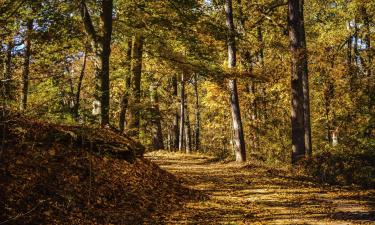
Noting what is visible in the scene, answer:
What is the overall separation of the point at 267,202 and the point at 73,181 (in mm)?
5025

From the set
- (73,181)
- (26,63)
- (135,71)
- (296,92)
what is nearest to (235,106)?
(296,92)

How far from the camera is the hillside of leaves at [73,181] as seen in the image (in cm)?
694

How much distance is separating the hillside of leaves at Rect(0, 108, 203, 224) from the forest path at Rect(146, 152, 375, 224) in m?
0.76

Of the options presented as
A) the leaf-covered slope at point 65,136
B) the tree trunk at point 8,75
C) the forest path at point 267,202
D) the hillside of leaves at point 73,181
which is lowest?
the forest path at point 267,202

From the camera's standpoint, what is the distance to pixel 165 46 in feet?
53.5

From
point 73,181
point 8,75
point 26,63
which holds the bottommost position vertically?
point 73,181

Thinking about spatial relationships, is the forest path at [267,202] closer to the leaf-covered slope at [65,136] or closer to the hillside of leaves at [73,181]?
the hillside of leaves at [73,181]

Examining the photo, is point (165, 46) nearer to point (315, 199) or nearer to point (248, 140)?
point (315, 199)

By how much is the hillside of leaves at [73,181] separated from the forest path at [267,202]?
2.48ft

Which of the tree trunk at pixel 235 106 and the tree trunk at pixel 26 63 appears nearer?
the tree trunk at pixel 26 63

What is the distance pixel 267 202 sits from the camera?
10.8 meters

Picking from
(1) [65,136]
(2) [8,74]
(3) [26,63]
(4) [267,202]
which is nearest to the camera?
(2) [8,74]

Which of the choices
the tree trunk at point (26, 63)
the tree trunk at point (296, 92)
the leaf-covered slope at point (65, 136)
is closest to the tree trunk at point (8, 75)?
the tree trunk at point (26, 63)

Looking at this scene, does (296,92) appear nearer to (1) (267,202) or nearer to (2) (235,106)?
(2) (235,106)
